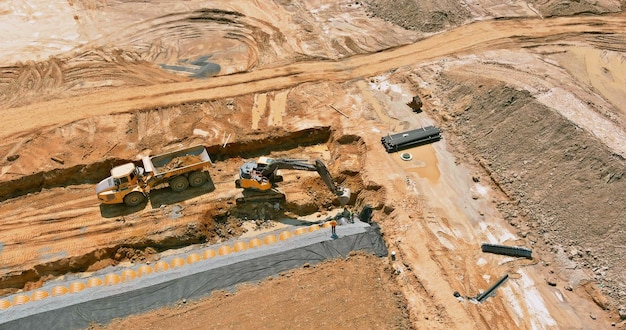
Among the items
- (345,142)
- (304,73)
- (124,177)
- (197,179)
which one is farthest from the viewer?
(304,73)

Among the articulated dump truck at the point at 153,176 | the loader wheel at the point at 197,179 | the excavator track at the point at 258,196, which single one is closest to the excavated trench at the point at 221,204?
the excavator track at the point at 258,196

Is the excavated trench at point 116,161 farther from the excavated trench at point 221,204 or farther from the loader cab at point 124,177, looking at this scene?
the loader cab at point 124,177

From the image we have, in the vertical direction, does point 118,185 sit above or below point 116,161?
above

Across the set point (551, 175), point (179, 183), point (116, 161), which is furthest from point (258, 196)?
point (551, 175)

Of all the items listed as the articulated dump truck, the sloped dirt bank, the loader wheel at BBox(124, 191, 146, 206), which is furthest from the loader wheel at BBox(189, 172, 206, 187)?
the sloped dirt bank

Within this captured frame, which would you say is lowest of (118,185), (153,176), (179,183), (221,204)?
(221,204)

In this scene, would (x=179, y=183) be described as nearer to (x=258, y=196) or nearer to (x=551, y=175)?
(x=258, y=196)

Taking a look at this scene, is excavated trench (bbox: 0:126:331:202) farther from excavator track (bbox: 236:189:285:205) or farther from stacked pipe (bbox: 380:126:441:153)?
excavator track (bbox: 236:189:285:205)
